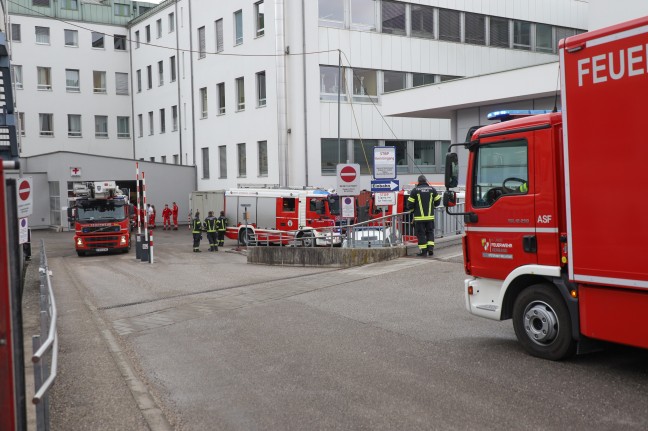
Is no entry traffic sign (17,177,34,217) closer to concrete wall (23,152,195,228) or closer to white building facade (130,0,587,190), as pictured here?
white building facade (130,0,587,190)

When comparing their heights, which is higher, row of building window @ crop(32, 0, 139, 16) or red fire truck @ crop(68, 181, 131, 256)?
row of building window @ crop(32, 0, 139, 16)

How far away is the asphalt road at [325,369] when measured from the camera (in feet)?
20.0

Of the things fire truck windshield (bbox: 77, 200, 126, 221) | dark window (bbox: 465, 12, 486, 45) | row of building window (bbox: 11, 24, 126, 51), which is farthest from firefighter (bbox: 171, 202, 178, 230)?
dark window (bbox: 465, 12, 486, 45)

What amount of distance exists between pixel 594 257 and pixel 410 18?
112 feet

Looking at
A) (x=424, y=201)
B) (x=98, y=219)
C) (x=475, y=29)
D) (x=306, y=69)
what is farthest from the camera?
(x=475, y=29)

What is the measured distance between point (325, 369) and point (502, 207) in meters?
2.82

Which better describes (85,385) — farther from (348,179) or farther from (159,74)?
(159,74)

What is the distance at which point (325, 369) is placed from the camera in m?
7.73

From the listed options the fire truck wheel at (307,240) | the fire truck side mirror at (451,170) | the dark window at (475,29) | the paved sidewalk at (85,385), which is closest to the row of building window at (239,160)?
the fire truck wheel at (307,240)

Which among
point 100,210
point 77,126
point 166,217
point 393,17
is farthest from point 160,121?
point 100,210

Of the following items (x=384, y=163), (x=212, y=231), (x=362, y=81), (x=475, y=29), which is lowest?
(x=212, y=231)

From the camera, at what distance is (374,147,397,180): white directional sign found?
18.5 metres

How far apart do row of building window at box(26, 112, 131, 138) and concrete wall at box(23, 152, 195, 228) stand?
7806mm

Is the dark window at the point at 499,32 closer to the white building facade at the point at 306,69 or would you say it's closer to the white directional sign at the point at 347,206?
the white building facade at the point at 306,69
